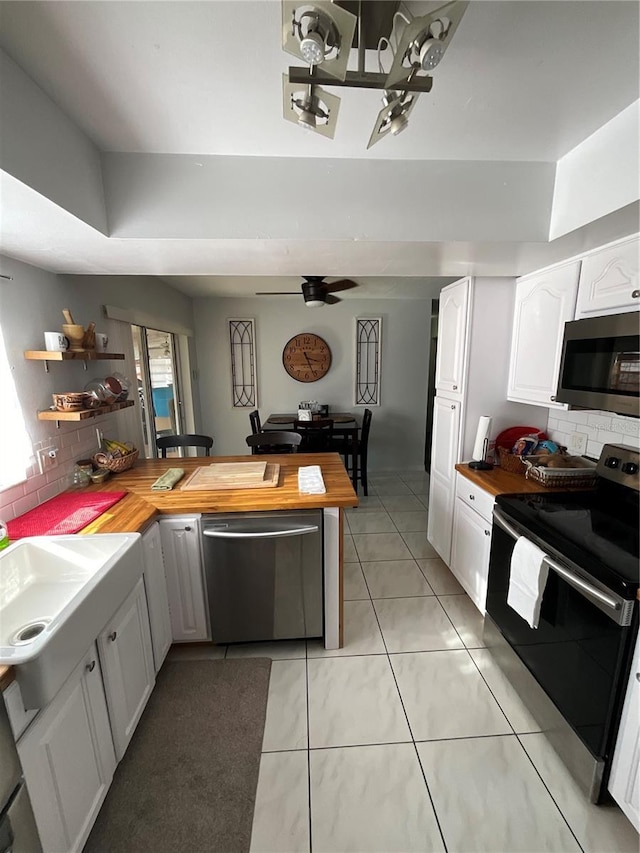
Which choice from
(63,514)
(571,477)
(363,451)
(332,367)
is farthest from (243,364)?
(571,477)

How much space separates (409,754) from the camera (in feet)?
4.64

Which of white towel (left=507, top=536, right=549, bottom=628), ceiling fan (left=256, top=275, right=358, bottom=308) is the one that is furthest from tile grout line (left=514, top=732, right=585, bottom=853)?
ceiling fan (left=256, top=275, right=358, bottom=308)

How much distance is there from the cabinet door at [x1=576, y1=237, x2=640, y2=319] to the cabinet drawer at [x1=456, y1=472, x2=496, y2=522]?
1.02 metres

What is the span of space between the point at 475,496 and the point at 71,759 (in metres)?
2.03

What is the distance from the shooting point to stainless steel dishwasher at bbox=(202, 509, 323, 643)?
1.72 meters

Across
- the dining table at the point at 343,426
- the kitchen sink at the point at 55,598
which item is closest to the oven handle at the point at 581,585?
the kitchen sink at the point at 55,598

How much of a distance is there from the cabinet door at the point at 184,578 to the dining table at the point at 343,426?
7.58ft

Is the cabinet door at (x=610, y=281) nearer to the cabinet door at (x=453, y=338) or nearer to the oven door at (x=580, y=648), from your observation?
the cabinet door at (x=453, y=338)

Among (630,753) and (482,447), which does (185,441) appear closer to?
(482,447)

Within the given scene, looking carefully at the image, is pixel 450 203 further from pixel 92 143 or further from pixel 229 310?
pixel 229 310

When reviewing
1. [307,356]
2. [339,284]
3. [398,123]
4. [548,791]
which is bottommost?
[548,791]

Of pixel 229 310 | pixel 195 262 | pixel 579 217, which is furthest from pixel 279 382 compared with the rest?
pixel 579 217

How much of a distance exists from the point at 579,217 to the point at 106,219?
72.7 inches

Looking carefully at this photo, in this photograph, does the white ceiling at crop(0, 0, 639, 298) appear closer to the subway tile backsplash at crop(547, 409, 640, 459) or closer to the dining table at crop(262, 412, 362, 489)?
the subway tile backsplash at crop(547, 409, 640, 459)
